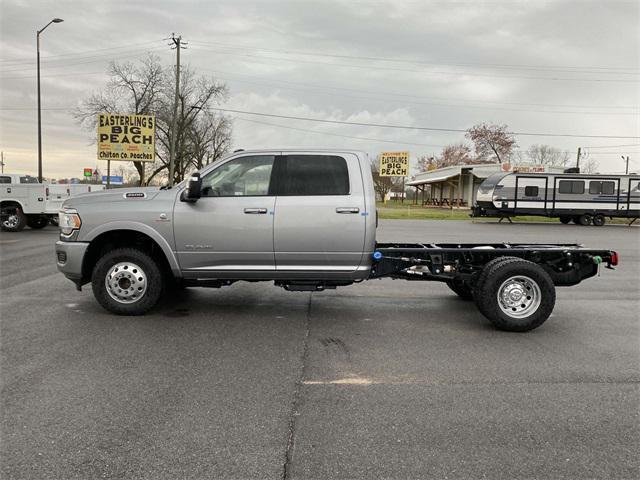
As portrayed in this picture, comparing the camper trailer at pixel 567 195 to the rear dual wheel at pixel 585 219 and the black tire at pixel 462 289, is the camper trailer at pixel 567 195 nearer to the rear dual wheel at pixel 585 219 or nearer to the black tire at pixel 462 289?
the rear dual wheel at pixel 585 219

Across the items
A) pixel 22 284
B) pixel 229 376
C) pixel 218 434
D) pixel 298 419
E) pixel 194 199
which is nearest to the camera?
pixel 218 434

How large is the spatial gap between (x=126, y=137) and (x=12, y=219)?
14.4 m

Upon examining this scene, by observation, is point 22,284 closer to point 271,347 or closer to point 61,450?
point 271,347

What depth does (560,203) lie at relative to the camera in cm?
2822

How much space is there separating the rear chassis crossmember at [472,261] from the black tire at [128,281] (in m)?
2.74

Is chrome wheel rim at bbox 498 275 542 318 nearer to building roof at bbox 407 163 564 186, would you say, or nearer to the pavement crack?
the pavement crack

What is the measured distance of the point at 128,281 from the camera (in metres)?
6.09

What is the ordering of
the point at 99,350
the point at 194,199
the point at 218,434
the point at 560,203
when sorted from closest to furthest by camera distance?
the point at 218,434, the point at 99,350, the point at 194,199, the point at 560,203

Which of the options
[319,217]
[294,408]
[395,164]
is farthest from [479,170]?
[294,408]

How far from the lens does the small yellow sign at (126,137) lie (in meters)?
29.6

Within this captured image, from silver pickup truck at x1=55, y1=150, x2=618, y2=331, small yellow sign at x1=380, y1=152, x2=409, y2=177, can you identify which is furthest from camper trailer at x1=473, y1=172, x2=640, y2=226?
silver pickup truck at x1=55, y1=150, x2=618, y2=331

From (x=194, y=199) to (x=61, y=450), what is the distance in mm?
3319

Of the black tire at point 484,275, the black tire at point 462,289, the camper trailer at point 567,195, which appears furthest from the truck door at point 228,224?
the camper trailer at point 567,195

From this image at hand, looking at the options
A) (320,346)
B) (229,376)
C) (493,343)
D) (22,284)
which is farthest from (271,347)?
(22,284)
